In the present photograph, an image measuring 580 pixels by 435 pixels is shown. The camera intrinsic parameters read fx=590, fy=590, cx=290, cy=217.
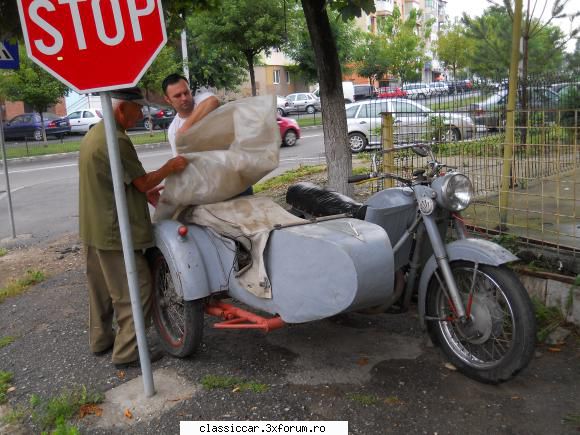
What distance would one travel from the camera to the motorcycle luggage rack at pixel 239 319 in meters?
3.55

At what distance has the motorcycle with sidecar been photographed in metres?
3.17

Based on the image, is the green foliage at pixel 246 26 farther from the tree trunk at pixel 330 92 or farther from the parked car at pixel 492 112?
the parked car at pixel 492 112

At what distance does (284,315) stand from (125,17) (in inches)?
72.6

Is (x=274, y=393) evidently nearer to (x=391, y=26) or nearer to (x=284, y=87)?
(x=391, y=26)

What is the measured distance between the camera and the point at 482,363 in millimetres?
3439

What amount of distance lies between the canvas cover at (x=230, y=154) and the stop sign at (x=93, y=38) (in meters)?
0.79

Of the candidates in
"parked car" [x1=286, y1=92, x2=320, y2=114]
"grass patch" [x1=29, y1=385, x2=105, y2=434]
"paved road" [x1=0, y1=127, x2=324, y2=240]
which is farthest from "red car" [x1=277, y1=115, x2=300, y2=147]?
"parked car" [x1=286, y1=92, x2=320, y2=114]

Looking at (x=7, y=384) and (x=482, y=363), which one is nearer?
(x=482, y=363)

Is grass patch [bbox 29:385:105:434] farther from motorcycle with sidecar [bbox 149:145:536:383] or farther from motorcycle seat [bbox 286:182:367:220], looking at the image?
motorcycle seat [bbox 286:182:367:220]

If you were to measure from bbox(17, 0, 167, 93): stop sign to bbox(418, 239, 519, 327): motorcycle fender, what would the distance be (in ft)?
6.57

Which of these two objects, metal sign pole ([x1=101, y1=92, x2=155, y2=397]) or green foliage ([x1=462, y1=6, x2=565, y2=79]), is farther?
green foliage ([x1=462, y1=6, x2=565, y2=79])

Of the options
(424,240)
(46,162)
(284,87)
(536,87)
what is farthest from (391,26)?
(424,240)

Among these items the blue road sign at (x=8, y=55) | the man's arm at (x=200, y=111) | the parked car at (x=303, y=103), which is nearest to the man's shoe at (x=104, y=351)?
the man's arm at (x=200, y=111)

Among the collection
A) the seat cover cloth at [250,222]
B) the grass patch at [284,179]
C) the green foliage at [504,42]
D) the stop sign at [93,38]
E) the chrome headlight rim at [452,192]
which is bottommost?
the grass patch at [284,179]
